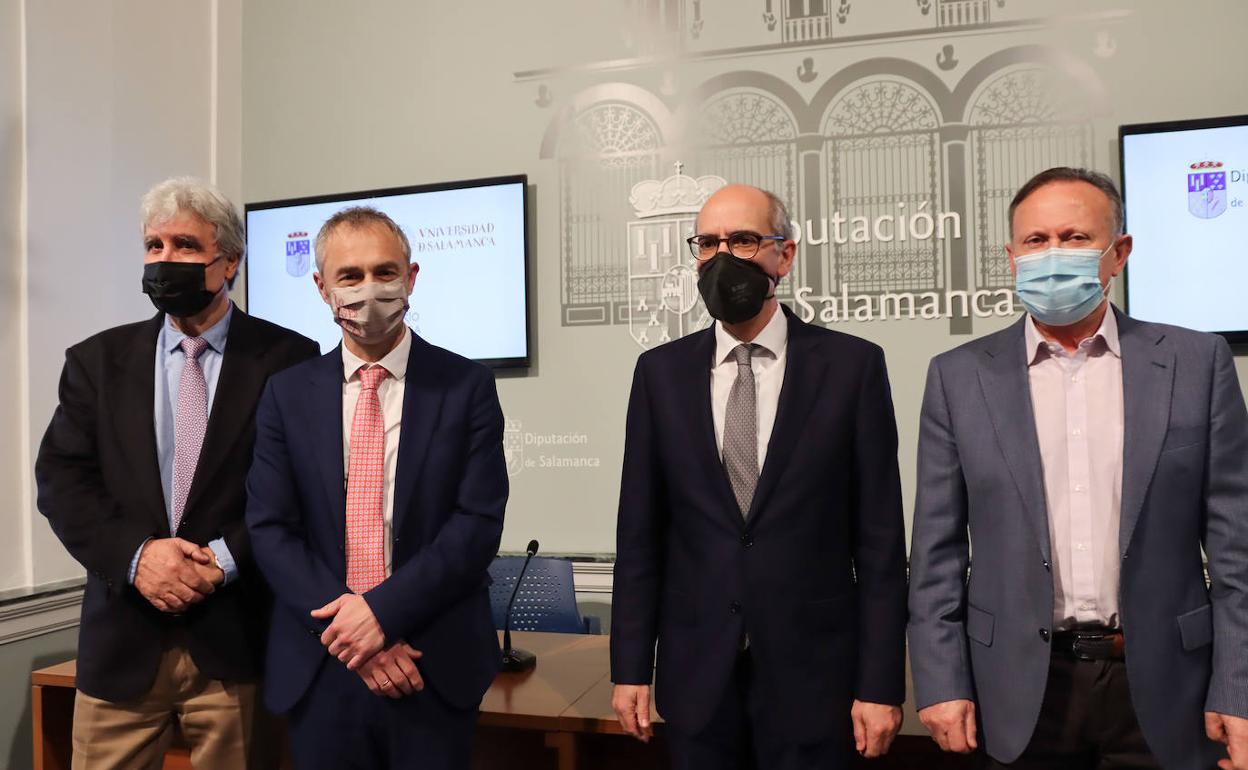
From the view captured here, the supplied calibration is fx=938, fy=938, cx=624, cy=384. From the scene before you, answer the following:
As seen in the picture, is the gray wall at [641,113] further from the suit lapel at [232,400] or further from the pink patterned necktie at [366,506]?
the pink patterned necktie at [366,506]

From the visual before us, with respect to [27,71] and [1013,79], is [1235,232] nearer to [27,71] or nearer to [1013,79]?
[1013,79]

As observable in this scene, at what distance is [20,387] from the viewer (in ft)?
11.0

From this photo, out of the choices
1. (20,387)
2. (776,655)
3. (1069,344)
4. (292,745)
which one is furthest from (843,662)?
(20,387)

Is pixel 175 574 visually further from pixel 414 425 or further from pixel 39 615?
pixel 39 615

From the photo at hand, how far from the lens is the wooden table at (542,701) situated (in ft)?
7.22

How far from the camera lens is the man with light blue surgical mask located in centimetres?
159

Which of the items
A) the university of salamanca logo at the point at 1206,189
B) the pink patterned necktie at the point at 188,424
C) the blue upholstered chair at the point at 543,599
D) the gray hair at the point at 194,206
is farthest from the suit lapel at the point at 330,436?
the university of salamanca logo at the point at 1206,189

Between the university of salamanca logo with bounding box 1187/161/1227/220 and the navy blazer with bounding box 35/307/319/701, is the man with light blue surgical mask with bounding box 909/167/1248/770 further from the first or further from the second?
the university of salamanca logo with bounding box 1187/161/1227/220

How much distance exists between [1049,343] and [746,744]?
950mm

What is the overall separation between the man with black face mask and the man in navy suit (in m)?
0.18

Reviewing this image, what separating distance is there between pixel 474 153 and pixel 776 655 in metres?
3.04

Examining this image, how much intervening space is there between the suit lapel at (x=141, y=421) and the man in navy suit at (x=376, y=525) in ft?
0.89

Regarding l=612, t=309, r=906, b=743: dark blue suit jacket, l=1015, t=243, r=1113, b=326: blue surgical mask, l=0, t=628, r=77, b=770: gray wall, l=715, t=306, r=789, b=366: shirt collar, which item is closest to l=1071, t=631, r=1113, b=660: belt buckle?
l=612, t=309, r=906, b=743: dark blue suit jacket

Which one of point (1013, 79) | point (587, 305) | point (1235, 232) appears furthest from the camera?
point (587, 305)
